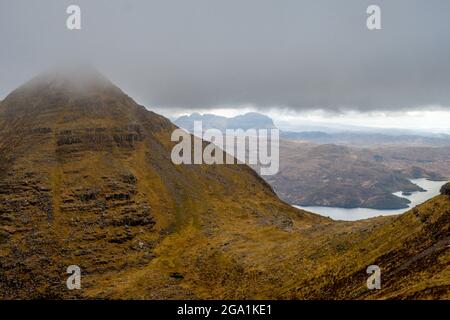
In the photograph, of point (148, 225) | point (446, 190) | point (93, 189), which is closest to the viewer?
point (446, 190)

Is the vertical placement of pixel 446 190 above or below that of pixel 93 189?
above

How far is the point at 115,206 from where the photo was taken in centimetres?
11981

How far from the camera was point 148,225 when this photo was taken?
118 metres

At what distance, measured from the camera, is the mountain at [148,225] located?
65688 millimetres

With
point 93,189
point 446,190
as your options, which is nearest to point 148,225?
point 93,189

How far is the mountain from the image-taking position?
65688 mm

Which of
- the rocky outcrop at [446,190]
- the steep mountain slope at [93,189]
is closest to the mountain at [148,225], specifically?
the steep mountain slope at [93,189]

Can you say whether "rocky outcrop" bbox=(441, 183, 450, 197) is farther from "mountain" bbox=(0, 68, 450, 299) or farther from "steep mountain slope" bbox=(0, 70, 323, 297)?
"steep mountain slope" bbox=(0, 70, 323, 297)

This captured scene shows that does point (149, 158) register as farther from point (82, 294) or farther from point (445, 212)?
point (445, 212)

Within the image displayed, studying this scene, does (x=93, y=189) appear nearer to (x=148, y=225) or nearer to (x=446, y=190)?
(x=148, y=225)

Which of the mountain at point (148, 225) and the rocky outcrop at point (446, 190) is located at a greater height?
the rocky outcrop at point (446, 190)

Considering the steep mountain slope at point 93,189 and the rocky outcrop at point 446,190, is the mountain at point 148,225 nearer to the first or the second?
the steep mountain slope at point 93,189

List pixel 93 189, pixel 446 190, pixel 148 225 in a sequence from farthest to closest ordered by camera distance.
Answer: pixel 93 189
pixel 148 225
pixel 446 190
